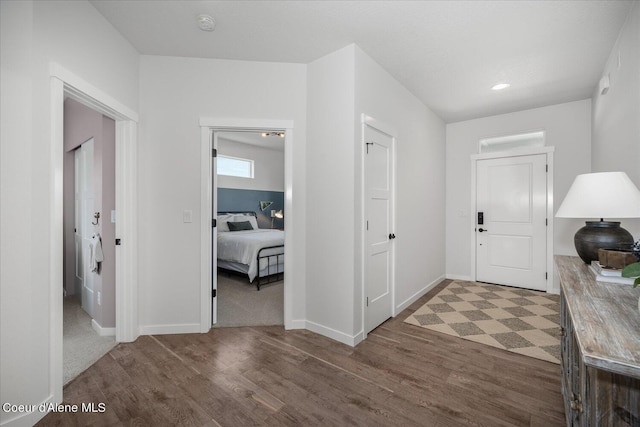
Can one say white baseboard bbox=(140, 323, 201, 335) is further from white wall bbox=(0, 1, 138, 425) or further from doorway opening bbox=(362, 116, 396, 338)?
doorway opening bbox=(362, 116, 396, 338)

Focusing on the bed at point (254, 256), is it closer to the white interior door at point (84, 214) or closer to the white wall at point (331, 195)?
the white wall at point (331, 195)

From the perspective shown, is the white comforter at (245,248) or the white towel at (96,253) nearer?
the white towel at (96,253)

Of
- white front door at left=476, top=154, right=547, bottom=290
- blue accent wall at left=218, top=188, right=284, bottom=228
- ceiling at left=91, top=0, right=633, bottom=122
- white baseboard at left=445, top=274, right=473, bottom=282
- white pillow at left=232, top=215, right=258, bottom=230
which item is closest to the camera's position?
ceiling at left=91, top=0, right=633, bottom=122

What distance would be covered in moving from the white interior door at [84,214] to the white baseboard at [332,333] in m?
2.42

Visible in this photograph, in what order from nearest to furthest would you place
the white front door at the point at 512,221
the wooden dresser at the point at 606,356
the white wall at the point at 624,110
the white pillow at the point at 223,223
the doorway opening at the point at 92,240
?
the wooden dresser at the point at 606,356, the white wall at the point at 624,110, the doorway opening at the point at 92,240, the white front door at the point at 512,221, the white pillow at the point at 223,223

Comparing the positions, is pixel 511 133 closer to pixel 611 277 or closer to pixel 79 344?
pixel 611 277

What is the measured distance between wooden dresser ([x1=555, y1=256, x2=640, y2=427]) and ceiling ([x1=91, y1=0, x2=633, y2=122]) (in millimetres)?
2080

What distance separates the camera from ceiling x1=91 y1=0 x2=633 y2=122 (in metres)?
2.04

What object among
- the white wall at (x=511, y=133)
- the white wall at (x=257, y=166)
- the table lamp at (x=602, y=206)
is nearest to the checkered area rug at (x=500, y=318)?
the white wall at (x=511, y=133)

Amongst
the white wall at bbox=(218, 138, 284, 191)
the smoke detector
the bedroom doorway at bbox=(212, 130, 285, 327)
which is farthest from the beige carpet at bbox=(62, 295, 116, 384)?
the white wall at bbox=(218, 138, 284, 191)

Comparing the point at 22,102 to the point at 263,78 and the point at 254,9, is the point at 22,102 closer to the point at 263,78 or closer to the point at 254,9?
the point at 254,9

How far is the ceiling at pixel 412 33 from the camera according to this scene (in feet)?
6.70

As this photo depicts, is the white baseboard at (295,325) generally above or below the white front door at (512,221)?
below

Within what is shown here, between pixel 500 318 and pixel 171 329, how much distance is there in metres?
3.50
